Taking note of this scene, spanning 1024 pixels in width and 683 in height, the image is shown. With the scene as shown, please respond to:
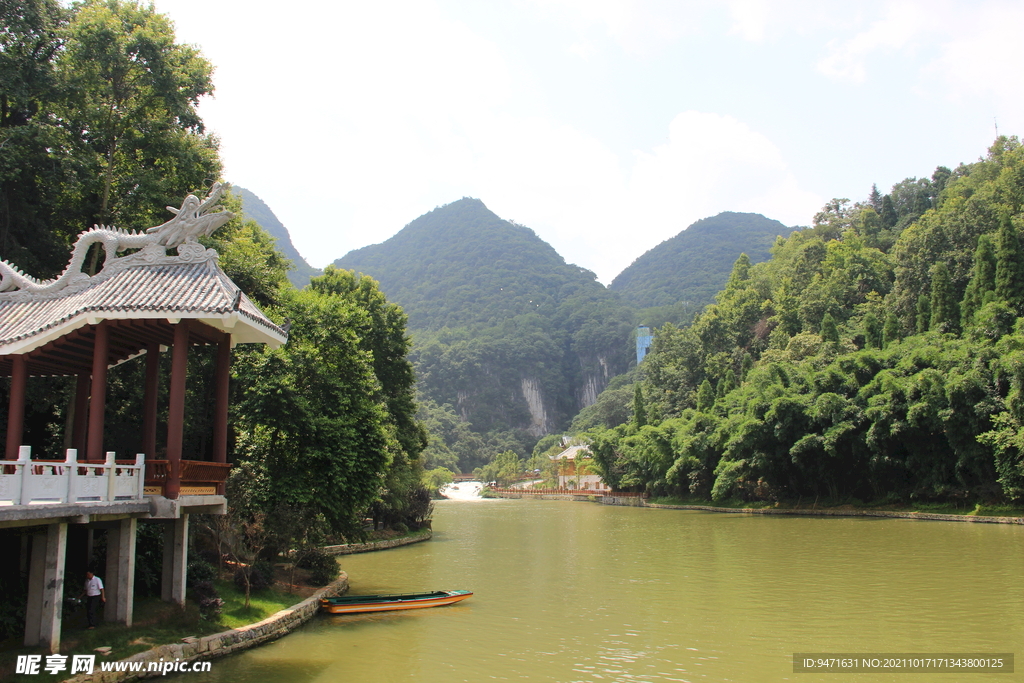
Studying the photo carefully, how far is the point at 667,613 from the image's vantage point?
48.3 feet

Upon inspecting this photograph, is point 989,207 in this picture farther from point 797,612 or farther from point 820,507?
point 797,612

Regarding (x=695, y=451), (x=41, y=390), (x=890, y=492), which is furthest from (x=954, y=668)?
(x=695, y=451)

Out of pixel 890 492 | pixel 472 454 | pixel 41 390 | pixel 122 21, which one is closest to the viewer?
pixel 41 390

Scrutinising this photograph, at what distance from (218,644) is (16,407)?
14.6ft

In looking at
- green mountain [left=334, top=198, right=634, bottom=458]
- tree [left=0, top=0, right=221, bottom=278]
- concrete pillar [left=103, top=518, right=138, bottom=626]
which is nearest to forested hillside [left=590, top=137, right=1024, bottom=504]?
concrete pillar [left=103, top=518, right=138, bottom=626]

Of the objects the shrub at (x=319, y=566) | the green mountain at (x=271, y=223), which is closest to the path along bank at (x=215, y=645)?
the shrub at (x=319, y=566)

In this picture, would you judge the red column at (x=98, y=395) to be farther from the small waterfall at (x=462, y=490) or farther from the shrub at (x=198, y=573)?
the small waterfall at (x=462, y=490)

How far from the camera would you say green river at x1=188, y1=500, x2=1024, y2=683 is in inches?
430

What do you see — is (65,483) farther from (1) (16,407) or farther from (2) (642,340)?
(2) (642,340)

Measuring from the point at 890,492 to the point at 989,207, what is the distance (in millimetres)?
21034

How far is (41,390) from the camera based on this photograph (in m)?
15.6

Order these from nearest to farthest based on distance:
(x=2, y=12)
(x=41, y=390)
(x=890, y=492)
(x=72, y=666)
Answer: (x=72, y=666), (x=41, y=390), (x=2, y=12), (x=890, y=492)

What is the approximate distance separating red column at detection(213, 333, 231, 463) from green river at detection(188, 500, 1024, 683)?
3222 mm

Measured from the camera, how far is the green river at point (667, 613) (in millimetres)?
10922
